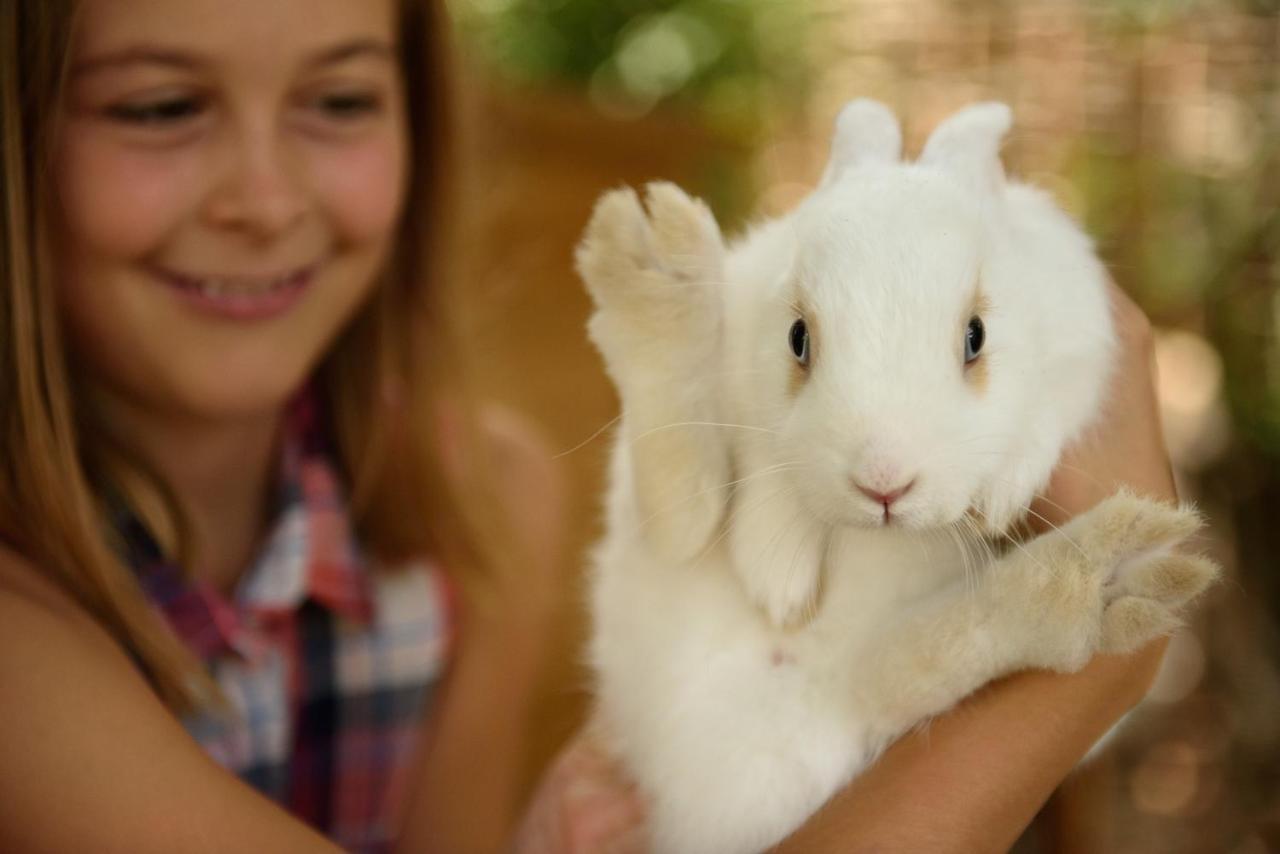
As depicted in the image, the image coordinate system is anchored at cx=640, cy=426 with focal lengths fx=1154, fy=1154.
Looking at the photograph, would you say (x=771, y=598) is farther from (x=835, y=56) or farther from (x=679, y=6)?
(x=679, y=6)

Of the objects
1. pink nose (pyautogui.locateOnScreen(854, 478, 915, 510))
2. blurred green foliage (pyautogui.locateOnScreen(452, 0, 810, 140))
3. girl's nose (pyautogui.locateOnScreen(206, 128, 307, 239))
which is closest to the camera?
pink nose (pyautogui.locateOnScreen(854, 478, 915, 510))

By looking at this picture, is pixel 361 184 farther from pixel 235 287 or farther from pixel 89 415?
pixel 89 415

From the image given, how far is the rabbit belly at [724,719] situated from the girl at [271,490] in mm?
44

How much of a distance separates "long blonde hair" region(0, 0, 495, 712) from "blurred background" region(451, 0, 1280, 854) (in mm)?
318

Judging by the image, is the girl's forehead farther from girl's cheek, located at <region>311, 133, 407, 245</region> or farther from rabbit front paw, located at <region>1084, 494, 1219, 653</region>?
rabbit front paw, located at <region>1084, 494, 1219, 653</region>

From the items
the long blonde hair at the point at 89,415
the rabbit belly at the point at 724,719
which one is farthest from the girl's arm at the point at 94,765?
the rabbit belly at the point at 724,719

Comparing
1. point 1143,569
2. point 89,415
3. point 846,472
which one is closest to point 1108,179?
point 1143,569

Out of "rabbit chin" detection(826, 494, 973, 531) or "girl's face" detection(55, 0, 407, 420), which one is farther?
"girl's face" detection(55, 0, 407, 420)

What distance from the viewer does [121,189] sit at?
1.04m

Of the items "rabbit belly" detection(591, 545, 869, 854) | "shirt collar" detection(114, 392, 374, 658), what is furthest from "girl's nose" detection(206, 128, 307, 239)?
"rabbit belly" detection(591, 545, 869, 854)

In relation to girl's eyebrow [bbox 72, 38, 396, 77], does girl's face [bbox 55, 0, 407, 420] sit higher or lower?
lower

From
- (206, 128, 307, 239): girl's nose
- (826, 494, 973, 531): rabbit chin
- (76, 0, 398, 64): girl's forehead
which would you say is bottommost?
(826, 494, 973, 531): rabbit chin

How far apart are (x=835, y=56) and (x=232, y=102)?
3.33 feet

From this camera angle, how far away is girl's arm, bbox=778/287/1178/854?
0.85 meters
